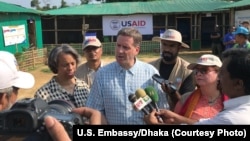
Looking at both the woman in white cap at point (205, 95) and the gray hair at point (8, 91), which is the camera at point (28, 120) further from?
the woman in white cap at point (205, 95)

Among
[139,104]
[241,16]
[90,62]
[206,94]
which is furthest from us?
[241,16]

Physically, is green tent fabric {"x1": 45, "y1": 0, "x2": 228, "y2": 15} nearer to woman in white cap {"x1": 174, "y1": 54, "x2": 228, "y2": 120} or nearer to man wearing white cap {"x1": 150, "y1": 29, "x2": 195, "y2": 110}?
man wearing white cap {"x1": 150, "y1": 29, "x2": 195, "y2": 110}

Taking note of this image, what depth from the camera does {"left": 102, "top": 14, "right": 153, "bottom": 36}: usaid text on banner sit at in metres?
23.1

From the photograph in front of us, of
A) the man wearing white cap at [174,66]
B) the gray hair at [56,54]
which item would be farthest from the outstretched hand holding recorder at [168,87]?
the gray hair at [56,54]

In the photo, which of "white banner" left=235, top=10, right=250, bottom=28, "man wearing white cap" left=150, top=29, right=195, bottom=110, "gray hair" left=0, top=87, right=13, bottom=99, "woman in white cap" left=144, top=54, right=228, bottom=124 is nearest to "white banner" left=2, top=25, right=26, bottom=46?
"white banner" left=235, top=10, right=250, bottom=28

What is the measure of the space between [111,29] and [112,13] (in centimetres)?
92

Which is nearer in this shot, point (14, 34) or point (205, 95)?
point (205, 95)

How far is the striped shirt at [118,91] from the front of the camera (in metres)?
2.98

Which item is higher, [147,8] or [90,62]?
[147,8]

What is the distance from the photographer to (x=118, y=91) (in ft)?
9.86

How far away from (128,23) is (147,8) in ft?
6.49

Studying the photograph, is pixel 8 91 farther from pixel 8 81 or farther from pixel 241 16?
pixel 241 16

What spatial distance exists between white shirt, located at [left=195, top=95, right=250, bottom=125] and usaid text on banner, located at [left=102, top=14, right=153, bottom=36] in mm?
21184

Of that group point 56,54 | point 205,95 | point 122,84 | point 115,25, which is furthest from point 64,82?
point 115,25
